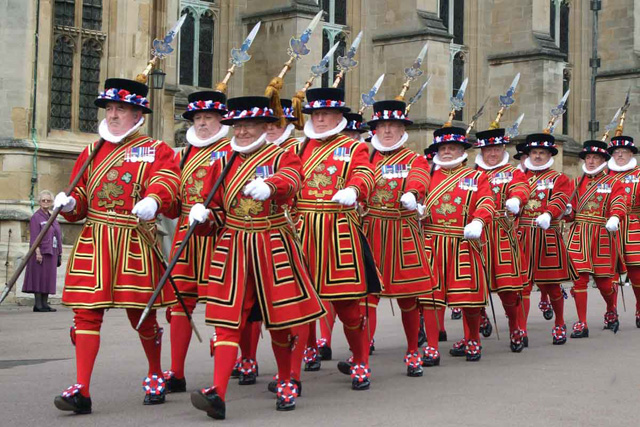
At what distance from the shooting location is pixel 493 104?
3291cm

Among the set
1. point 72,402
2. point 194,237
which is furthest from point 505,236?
point 72,402

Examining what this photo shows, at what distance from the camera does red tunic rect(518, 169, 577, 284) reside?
1262 cm

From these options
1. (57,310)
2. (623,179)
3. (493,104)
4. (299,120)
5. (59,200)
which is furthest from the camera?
(493,104)

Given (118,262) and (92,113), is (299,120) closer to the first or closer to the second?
(118,262)

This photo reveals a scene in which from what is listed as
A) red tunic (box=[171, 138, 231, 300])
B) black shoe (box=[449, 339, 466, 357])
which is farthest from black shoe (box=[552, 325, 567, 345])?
red tunic (box=[171, 138, 231, 300])

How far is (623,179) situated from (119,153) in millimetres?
7811

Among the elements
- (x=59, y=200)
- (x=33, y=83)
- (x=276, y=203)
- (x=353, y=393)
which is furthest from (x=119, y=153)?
(x=33, y=83)

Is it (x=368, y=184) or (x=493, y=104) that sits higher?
(x=493, y=104)

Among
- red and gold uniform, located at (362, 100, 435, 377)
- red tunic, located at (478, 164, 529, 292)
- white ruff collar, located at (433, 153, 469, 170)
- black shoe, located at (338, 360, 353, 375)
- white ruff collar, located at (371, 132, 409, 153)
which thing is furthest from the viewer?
red tunic, located at (478, 164, 529, 292)

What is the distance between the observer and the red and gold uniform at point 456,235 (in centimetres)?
1058

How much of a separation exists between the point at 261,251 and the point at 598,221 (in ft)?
23.3

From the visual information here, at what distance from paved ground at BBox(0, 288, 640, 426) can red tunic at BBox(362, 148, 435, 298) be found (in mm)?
768

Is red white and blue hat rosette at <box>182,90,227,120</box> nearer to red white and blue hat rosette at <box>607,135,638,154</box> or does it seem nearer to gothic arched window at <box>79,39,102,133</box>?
red white and blue hat rosette at <box>607,135,638,154</box>

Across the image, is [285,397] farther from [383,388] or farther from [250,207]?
[383,388]
